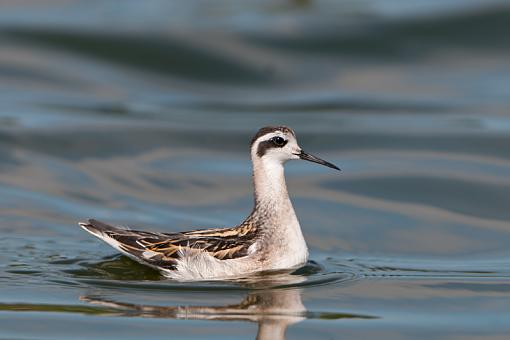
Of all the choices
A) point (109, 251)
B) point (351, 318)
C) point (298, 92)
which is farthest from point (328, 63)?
point (351, 318)

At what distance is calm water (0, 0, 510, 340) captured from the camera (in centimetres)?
1248

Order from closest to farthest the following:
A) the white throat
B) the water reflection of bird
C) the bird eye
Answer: the water reflection of bird, the white throat, the bird eye

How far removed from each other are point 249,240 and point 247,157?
675cm

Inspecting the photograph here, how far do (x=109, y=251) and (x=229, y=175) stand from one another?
15.5 feet

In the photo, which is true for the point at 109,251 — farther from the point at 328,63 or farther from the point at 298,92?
the point at 328,63

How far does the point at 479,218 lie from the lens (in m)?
17.0

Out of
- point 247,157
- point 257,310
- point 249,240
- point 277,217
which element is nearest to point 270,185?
point 277,217

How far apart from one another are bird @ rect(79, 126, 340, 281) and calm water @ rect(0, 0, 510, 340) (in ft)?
0.68

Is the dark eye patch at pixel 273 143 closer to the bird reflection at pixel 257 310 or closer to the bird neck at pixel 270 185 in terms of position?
the bird neck at pixel 270 185

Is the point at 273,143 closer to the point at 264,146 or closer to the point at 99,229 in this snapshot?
the point at 264,146

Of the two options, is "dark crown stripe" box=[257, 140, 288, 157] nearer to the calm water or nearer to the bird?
the bird

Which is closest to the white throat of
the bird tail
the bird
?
the bird

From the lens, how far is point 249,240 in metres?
13.4

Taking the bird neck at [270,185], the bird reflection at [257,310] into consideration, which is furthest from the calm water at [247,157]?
the bird neck at [270,185]
